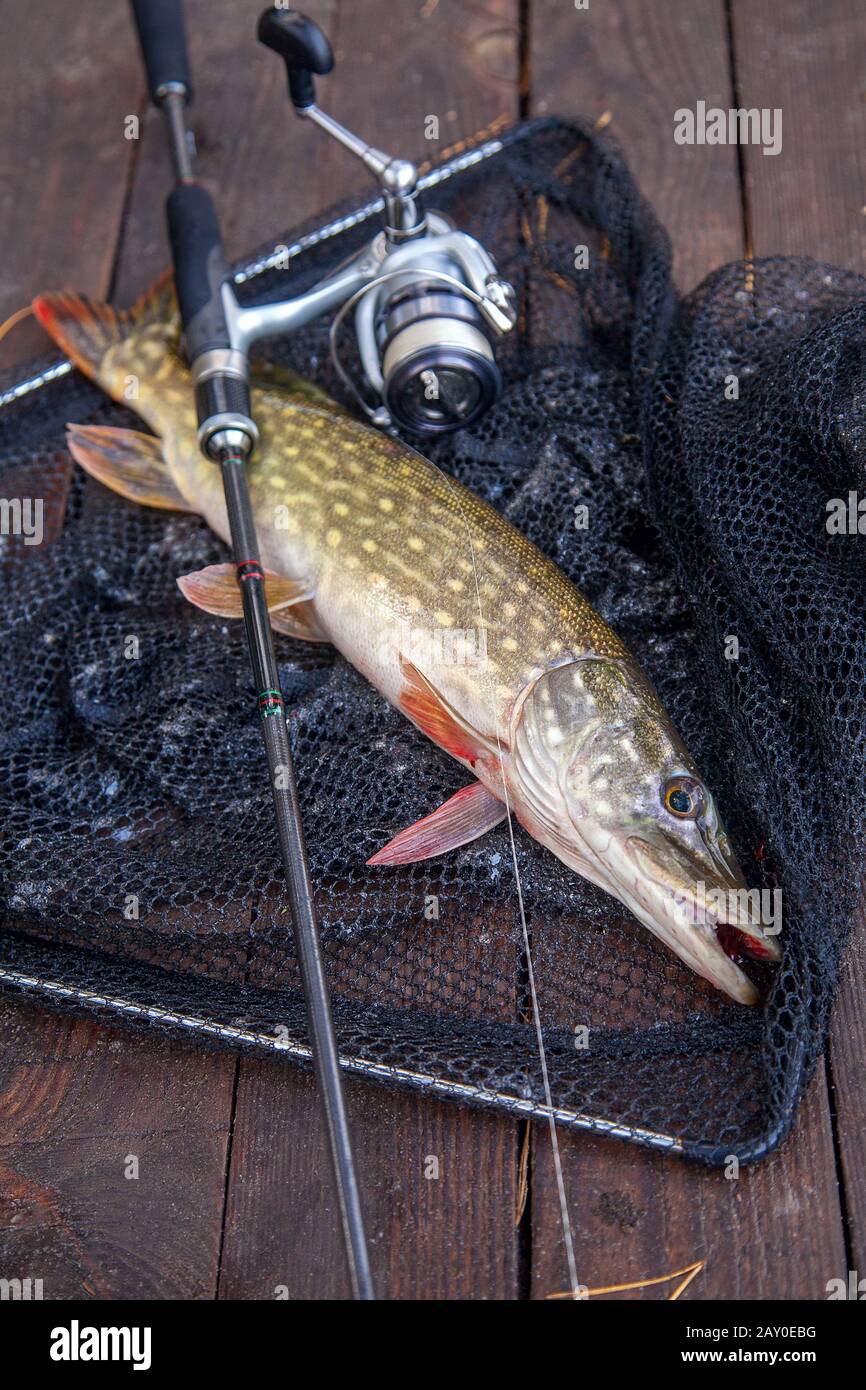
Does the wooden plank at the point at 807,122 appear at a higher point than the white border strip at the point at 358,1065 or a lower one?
higher

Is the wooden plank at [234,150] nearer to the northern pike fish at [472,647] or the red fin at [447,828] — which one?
the northern pike fish at [472,647]

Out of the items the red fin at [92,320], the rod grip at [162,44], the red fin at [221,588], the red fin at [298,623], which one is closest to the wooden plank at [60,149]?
the red fin at [92,320]

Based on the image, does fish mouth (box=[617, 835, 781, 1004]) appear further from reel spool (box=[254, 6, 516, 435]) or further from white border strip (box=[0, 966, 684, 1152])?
reel spool (box=[254, 6, 516, 435])

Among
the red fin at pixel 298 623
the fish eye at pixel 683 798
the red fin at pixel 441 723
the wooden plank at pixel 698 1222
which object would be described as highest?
the red fin at pixel 298 623

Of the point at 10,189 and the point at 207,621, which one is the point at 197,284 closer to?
the point at 207,621

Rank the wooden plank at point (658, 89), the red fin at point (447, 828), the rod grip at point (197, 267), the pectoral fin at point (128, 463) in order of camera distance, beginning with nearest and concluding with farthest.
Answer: the red fin at point (447, 828), the rod grip at point (197, 267), the pectoral fin at point (128, 463), the wooden plank at point (658, 89)

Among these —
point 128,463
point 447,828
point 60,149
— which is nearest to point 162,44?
point 60,149

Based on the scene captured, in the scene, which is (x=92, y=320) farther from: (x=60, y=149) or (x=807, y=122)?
(x=807, y=122)

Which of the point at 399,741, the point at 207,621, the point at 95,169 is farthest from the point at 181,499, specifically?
the point at 95,169
